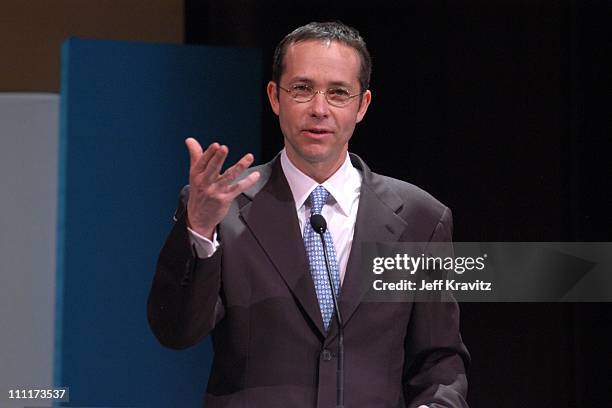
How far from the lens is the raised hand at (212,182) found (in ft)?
5.17

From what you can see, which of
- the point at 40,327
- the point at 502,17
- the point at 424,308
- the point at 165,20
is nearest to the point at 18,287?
the point at 40,327

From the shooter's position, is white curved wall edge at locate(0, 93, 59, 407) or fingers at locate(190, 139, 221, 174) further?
white curved wall edge at locate(0, 93, 59, 407)

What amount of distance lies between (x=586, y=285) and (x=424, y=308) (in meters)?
0.74

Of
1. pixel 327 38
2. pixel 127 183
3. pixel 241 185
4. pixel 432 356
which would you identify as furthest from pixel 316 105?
pixel 127 183

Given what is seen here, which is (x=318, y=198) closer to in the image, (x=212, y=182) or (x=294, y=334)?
(x=294, y=334)

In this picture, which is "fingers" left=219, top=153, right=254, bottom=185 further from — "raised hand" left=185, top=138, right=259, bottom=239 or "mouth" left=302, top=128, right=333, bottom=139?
"mouth" left=302, top=128, right=333, bottom=139

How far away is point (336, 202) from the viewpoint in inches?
78.2

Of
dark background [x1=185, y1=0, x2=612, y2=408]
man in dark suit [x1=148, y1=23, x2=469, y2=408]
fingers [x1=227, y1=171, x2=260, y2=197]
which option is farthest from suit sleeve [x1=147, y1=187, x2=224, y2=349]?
dark background [x1=185, y1=0, x2=612, y2=408]

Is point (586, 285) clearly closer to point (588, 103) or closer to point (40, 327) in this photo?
point (588, 103)

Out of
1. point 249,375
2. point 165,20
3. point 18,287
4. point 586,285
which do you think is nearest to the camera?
point 249,375

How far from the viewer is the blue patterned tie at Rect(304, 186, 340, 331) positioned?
189 centimetres

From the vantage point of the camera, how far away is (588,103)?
2604 mm

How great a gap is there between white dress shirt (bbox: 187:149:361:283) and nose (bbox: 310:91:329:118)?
11 centimetres

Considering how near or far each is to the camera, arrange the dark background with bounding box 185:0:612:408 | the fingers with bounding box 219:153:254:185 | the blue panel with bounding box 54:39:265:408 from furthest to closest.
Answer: the blue panel with bounding box 54:39:265:408 < the dark background with bounding box 185:0:612:408 < the fingers with bounding box 219:153:254:185
